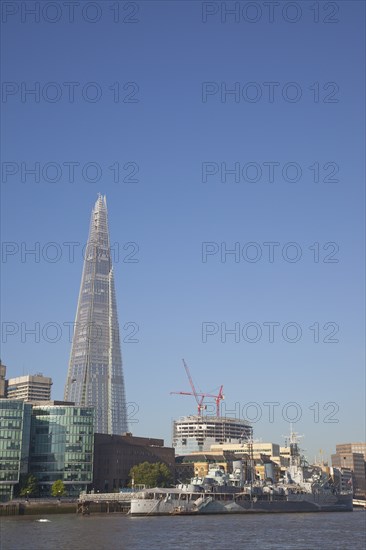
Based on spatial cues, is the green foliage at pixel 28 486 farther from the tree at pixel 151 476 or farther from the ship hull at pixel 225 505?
the ship hull at pixel 225 505

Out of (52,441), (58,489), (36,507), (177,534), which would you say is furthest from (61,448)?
(177,534)

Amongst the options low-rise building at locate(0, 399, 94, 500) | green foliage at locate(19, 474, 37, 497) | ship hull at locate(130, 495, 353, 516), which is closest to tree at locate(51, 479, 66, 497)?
green foliage at locate(19, 474, 37, 497)

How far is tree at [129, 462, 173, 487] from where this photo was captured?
627 ft

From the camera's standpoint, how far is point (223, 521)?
413ft

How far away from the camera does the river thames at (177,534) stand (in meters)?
82.8

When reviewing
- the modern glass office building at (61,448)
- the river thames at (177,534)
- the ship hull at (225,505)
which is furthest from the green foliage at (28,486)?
the river thames at (177,534)

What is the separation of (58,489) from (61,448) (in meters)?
12.0

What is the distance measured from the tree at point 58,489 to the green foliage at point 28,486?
14.1 feet

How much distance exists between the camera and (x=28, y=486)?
540 ft

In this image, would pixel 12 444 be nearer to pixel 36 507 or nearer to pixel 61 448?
pixel 61 448

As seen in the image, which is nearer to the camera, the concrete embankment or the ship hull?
the concrete embankment

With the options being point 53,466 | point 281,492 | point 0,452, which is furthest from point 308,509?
point 0,452

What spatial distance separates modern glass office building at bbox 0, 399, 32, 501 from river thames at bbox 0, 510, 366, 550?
39.8 m

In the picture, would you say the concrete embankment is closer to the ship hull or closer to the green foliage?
the green foliage
